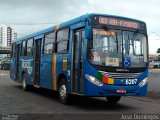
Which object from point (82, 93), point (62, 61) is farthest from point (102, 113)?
point (62, 61)

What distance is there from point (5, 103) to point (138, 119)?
5429 millimetres

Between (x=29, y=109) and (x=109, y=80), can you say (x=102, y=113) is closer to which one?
(x=109, y=80)

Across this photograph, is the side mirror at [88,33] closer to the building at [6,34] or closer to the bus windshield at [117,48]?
the bus windshield at [117,48]

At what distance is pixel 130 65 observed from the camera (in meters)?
13.4

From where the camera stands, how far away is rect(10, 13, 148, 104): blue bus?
1286cm

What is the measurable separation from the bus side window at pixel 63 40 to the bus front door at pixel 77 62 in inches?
28.0

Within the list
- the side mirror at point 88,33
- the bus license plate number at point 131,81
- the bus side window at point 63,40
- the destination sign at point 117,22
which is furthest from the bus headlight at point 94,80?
the bus side window at point 63,40

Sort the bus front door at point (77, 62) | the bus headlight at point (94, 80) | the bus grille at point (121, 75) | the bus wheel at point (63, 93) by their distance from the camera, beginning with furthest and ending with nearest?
the bus wheel at point (63, 93)
the bus front door at point (77, 62)
the bus grille at point (121, 75)
the bus headlight at point (94, 80)

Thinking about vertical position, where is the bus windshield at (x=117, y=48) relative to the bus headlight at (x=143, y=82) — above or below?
above

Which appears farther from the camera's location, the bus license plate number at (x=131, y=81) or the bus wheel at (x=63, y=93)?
the bus wheel at (x=63, y=93)

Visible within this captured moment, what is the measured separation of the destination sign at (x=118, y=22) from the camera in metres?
13.2

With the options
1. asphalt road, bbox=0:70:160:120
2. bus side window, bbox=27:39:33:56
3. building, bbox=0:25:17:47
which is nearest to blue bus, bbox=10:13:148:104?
asphalt road, bbox=0:70:160:120

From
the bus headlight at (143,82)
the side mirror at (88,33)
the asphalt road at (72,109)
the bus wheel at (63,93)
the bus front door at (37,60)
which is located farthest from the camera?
the bus front door at (37,60)

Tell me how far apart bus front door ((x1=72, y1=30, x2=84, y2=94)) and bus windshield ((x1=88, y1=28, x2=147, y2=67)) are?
0.61 meters
